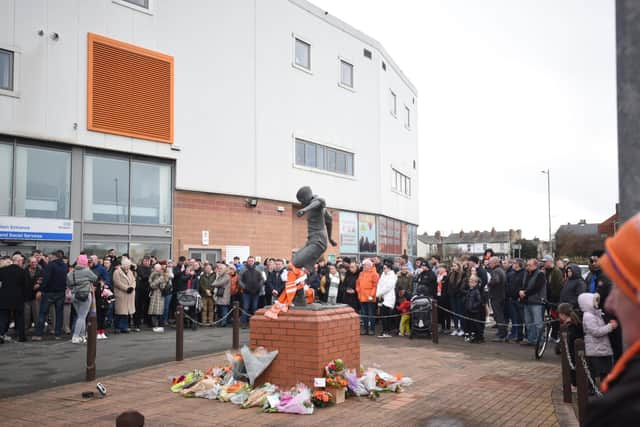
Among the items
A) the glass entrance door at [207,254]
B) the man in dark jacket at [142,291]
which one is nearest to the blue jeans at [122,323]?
the man in dark jacket at [142,291]

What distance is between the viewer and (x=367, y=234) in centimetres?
3250

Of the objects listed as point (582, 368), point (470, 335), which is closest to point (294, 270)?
point (582, 368)

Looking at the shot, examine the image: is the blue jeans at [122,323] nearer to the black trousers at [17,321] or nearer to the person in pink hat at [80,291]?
the person in pink hat at [80,291]

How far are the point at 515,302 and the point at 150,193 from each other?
13529 millimetres

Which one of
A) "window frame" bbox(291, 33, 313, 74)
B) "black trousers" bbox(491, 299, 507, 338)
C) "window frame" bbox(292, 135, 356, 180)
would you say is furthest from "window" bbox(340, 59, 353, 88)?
"black trousers" bbox(491, 299, 507, 338)

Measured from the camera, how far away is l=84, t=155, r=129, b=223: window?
19.5 metres

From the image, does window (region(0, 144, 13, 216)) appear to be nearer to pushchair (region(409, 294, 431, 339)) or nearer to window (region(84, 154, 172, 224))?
window (region(84, 154, 172, 224))

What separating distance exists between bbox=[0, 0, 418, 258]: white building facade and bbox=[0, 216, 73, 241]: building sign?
2.4 inches

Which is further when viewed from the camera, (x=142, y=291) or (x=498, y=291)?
(x=142, y=291)

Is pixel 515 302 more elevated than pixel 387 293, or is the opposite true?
pixel 387 293

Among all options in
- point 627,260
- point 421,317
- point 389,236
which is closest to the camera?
point 627,260

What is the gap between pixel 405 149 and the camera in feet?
128

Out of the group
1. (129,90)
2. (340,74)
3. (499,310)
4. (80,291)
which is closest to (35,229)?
(80,291)

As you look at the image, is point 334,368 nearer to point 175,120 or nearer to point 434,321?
point 434,321
